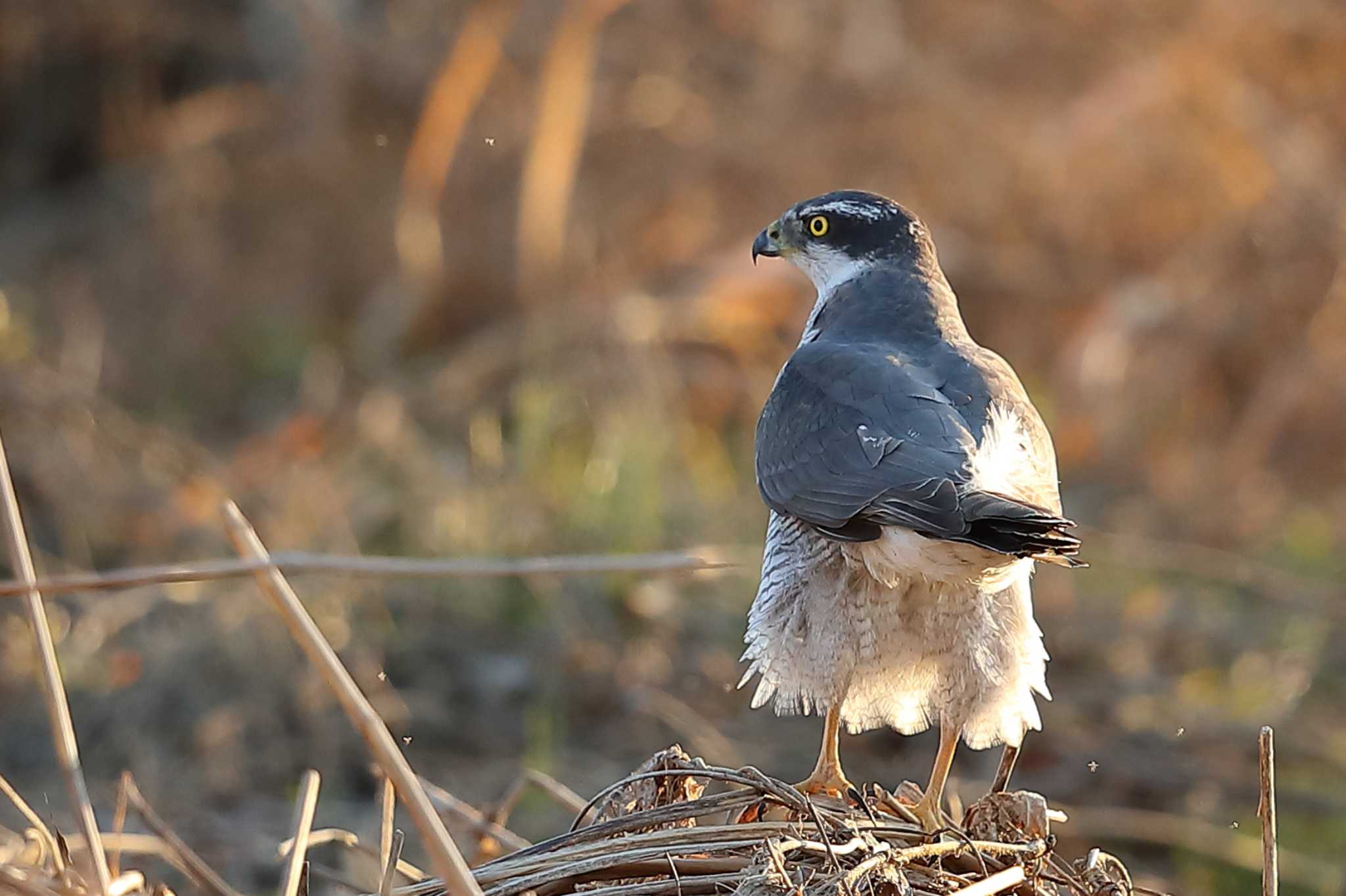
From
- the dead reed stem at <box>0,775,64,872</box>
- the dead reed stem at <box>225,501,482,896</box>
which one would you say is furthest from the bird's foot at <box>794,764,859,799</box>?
the dead reed stem at <box>225,501,482,896</box>

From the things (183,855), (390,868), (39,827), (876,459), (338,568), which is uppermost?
(338,568)

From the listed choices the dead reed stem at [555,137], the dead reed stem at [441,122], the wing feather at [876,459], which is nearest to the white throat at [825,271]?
the wing feather at [876,459]

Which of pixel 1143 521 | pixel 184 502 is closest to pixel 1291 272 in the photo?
pixel 1143 521

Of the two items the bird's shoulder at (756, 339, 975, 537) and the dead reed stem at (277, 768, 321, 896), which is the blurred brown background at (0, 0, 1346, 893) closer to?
the bird's shoulder at (756, 339, 975, 537)

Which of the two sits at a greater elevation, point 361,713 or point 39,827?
point 361,713

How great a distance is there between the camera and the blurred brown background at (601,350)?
5809 millimetres

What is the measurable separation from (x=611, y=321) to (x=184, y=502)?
242 cm

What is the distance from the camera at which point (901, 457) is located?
109 inches

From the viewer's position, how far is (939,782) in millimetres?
2920

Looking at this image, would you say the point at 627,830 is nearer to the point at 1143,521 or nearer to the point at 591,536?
the point at 591,536

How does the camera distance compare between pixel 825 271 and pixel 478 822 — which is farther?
pixel 825 271

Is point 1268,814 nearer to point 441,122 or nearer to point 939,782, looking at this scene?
point 939,782

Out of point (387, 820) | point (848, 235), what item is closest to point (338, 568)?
point (387, 820)

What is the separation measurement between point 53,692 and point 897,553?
1.42 meters
